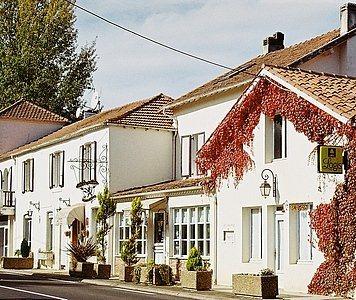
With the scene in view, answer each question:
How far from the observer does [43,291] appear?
27.0m

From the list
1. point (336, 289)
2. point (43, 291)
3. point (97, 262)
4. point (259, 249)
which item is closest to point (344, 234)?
point (336, 289)

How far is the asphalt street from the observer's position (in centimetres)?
2479

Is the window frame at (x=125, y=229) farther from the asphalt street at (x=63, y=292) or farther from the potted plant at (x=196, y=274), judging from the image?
the potted plant at (x=196, y=274)

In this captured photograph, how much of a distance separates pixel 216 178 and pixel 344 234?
6.96m

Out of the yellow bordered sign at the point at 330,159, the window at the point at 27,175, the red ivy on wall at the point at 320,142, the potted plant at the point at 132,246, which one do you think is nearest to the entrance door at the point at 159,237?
the potted plant at the point at 132,246

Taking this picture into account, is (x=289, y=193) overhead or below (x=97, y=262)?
overhead

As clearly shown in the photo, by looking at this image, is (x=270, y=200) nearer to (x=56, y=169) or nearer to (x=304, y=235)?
(x=304, y=235)

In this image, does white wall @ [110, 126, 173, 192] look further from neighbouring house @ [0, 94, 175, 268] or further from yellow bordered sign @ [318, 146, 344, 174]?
yellow bordered sign @ [318, 146, 344, 174]

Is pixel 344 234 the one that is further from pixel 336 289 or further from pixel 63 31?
pixel 63 31

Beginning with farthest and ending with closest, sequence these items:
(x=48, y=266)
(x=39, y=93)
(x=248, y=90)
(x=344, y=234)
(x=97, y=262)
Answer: (x=39, y=93), (x=48, y=266), (x=97, y=262), (x=248, y=90), (x=344, y=234)

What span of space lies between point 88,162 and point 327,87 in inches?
627

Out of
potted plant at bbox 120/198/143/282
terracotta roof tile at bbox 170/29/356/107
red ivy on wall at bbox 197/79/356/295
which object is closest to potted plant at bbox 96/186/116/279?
potted plant at bbox 120/198/143/282

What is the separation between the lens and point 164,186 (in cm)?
3519

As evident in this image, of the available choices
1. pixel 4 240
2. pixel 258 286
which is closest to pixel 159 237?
pixel 258 286
